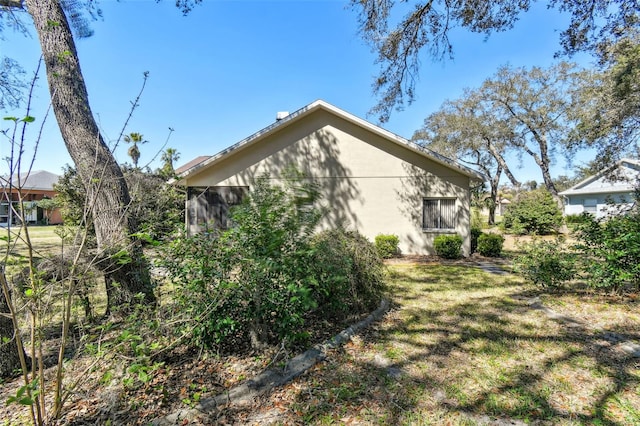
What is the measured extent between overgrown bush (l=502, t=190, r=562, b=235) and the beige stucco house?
928 cm

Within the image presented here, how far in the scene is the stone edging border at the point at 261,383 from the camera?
2.52 m

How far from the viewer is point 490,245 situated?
35.6 ft

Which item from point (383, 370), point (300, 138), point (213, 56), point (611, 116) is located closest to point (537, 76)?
point (611, 116)

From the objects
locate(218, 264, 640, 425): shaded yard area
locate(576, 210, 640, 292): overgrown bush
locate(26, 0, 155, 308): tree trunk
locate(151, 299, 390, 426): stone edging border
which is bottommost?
locate(218, 264, 640, 425): shaded yard area

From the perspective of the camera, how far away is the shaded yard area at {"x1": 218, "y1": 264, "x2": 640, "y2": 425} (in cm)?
266

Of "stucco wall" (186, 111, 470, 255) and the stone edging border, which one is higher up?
"stucco wall" (186, 111, 470, 255)

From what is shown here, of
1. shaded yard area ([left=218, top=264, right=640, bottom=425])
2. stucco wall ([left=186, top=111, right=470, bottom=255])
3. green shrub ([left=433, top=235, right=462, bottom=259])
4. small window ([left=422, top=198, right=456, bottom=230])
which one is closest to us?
shaded yard area ([left=218, top=264, right=640, bottom=425])

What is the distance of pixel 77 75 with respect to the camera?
4215 millimetres

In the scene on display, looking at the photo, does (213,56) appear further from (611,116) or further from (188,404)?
(611,116)

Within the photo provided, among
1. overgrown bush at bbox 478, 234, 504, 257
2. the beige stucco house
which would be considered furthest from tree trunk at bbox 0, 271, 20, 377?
overgrown bush at bbox 478, 234, 504, 257

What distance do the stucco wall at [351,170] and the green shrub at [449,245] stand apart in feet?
1.99

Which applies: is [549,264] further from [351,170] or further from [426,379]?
[351,170]

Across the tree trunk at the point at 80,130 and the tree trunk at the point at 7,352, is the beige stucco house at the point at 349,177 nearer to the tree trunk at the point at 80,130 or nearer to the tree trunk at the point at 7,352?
the tree trunk at the point at 80,130

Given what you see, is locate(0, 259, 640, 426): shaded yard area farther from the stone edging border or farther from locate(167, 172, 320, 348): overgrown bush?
locate(167, 172, 320, 348): overgrown bush
